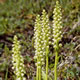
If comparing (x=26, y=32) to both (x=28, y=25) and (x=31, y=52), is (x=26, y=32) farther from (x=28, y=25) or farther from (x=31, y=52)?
(x=31, y=52)

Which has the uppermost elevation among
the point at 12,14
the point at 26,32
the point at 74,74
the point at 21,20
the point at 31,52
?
the point at 12,14

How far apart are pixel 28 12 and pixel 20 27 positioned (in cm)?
74

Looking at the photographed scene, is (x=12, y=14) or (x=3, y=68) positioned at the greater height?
(x=12, y=14)

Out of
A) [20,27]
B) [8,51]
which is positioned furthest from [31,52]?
[20,27]

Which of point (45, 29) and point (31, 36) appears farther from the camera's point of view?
point (31, 36)

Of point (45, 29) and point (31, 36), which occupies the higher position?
point (31, 36)

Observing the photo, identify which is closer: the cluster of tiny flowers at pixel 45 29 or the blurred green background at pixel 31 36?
the cluster of tiny flowers at pixel 45 29

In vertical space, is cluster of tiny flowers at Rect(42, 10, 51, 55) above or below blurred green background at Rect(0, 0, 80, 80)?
below

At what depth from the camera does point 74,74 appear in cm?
374

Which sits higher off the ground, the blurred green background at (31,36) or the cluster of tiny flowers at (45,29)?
the blurred green background at (31,36)

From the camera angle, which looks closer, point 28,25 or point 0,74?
point 0,74

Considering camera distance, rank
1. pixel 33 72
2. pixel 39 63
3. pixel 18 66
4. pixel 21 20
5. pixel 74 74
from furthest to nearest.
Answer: pixel 21 20
pixel 33 72
pixel 74 74
pixel 39 63
pixel 18 66

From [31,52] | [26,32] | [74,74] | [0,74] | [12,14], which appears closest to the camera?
[74,74]

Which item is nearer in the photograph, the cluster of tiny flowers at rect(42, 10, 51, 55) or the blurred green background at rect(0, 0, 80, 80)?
the cluster of tiny flowers at rect(42, 10, 51, 55)
